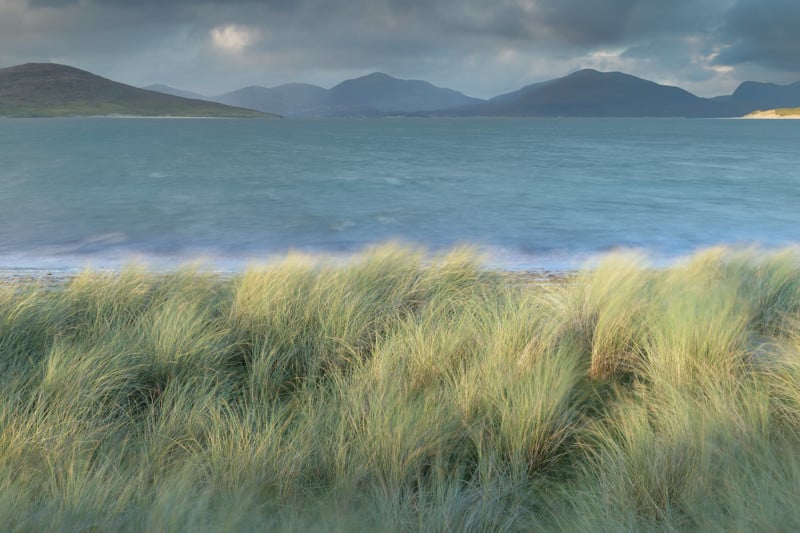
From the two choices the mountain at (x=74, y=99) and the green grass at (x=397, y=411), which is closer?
the green grass at (x=397, y=411)

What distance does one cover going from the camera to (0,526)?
86.1 inches

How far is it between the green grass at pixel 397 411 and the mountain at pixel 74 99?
17840 centimetres

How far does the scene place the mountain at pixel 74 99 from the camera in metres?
165

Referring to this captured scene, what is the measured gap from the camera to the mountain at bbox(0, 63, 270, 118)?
165 meters

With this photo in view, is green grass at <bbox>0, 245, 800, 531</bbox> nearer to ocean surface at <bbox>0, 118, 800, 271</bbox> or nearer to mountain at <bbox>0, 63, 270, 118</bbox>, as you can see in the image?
ocean surface at <bbox>0, 118, 800, 271</bbox>

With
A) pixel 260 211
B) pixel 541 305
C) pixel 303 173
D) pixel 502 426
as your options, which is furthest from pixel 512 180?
pixel 502 426

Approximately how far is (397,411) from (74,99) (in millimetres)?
208190

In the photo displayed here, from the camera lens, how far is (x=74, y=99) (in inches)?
7032

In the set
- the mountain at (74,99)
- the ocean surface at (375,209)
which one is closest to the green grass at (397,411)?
the ocean surface at (375,209)

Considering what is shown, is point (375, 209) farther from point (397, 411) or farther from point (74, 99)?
point (74, 99)

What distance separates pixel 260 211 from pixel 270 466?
1806cm

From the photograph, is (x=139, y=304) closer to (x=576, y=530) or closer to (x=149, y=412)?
(x=149, y=412)

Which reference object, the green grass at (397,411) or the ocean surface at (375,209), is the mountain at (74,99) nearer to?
the ocean surface at (375,209)

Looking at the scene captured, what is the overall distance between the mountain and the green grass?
178400 mm
